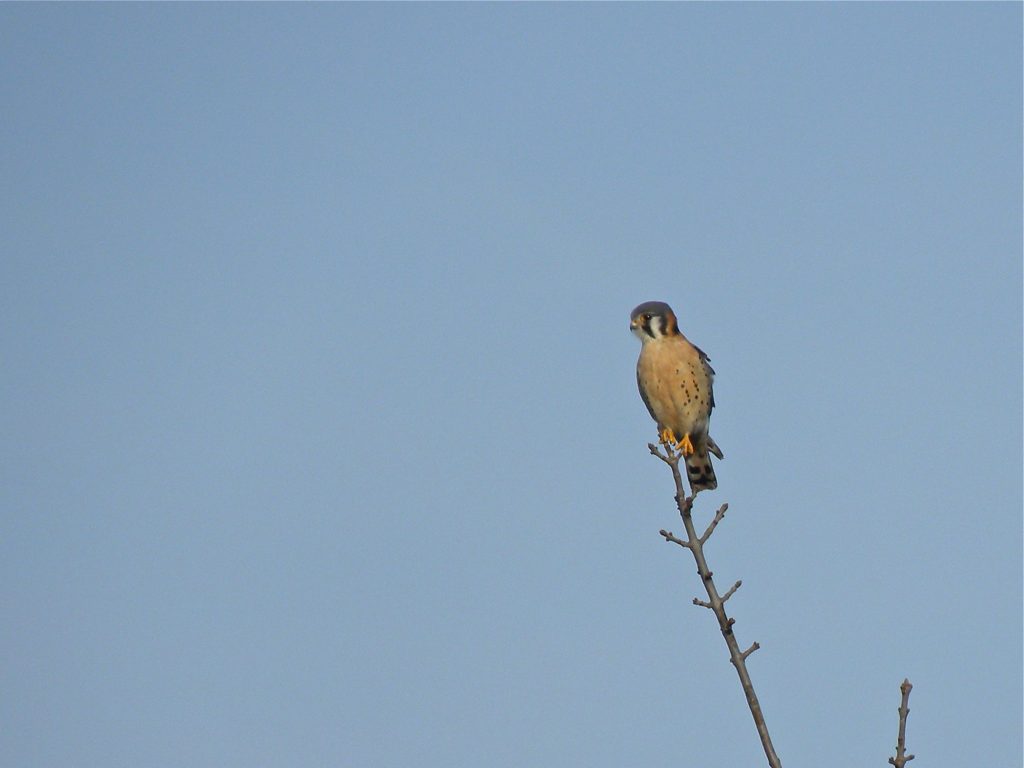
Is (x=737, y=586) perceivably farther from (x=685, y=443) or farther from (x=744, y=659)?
(x=685, y=443)

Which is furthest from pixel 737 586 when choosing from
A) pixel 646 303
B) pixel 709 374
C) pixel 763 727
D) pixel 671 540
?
pixel 709 374

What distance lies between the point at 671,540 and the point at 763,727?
0.86 m

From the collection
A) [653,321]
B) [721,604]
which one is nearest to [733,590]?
[721,604]

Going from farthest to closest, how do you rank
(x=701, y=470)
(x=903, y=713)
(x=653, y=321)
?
(x=701, y=470) → (x=653, y=321) → (x=903, y=713)

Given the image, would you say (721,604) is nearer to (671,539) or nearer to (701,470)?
(671,539)

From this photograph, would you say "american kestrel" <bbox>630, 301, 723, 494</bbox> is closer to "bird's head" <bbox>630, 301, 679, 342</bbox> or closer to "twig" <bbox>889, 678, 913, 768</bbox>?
"bird's head" <bbox>630, 301, 679, 342</bbox>

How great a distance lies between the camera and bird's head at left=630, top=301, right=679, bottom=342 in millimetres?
6941

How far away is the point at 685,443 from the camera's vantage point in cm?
726

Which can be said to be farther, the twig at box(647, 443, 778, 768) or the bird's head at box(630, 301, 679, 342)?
the bird's head at box(630, 301, 679, 342)

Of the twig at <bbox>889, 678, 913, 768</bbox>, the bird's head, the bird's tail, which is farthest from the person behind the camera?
the bird's tail

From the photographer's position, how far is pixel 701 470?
7.44 m

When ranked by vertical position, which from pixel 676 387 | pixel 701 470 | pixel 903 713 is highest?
pixel 676 387

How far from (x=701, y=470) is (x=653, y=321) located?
1.01m

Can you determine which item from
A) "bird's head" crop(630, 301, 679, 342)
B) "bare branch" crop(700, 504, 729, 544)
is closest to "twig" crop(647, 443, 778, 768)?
"bare branch" crop(700, 504, 729, 544)
